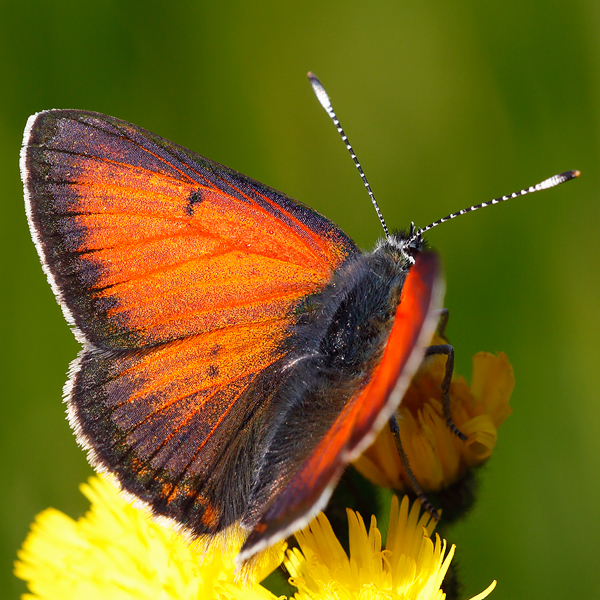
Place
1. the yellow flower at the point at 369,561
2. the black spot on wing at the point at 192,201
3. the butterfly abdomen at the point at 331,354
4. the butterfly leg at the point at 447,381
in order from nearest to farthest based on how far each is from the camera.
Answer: the butterfly abdomen at the point at 331,354, the yellow flower at the point at 369,561, the butterfly leg at the point at 447,381, the black spot on wing at the point at 192,201

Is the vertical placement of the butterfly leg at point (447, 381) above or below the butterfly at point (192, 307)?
below

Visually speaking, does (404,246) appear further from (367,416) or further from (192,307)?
(367,416)

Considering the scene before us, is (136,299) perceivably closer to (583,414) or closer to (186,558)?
(186,558)

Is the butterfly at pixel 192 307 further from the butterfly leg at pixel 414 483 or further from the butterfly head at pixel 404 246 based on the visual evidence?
the butterfly leg at pixel 414 483

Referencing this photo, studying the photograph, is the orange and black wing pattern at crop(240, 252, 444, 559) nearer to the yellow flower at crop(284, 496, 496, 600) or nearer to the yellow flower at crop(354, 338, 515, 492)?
the yellow flower at crop(284, 496, 496, 600)

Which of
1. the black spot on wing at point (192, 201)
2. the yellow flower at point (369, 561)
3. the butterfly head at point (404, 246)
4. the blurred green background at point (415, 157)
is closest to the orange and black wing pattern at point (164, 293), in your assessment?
the black spot on wing at point (192, 201)

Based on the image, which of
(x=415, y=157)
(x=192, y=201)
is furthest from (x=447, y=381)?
(x=415, y=157)

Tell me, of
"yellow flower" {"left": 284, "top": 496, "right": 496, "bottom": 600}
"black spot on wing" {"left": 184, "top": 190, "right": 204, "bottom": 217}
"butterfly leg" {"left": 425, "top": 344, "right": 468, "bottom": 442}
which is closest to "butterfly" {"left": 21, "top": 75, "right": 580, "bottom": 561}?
"black spot on wing" {"left": 184, "top": 190, "right": 204, "bottom": 217}
